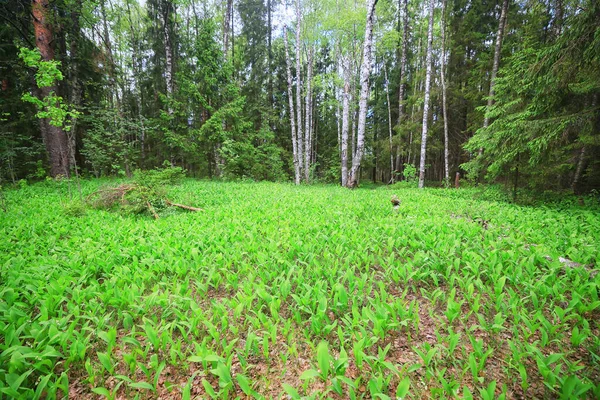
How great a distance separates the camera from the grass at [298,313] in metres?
1.68

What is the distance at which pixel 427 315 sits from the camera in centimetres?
240

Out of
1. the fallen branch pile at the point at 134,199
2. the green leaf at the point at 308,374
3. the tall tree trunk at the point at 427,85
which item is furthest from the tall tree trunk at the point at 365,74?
the green leaf at the point at 308,374

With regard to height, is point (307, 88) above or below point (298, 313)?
above

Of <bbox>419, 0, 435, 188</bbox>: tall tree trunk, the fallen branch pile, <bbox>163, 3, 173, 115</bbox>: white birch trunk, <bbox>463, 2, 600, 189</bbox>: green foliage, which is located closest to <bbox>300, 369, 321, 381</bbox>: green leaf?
the fallen branch pile

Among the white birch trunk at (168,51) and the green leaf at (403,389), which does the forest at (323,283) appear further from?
the white birch trunk at (168,51)

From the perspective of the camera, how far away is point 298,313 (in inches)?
89.0

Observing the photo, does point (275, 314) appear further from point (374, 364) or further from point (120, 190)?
point (120, 190)

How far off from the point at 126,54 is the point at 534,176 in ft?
119

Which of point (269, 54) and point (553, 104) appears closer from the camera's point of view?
point (553, 104)

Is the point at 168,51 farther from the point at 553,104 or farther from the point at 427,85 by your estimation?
the point at 553,104

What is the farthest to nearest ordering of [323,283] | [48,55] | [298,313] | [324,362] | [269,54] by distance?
[269,54]
[48,55]
[323,283]
[298,313]
[324,362]

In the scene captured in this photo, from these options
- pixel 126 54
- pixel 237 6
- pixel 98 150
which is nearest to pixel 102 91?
pixel 98 150

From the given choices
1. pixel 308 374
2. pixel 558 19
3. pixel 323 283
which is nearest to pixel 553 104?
pixel 558 19

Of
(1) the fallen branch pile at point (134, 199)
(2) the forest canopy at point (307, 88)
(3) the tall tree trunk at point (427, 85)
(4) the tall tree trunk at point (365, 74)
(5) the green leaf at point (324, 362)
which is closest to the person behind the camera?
(5) the green leaf at point (324, 362)
